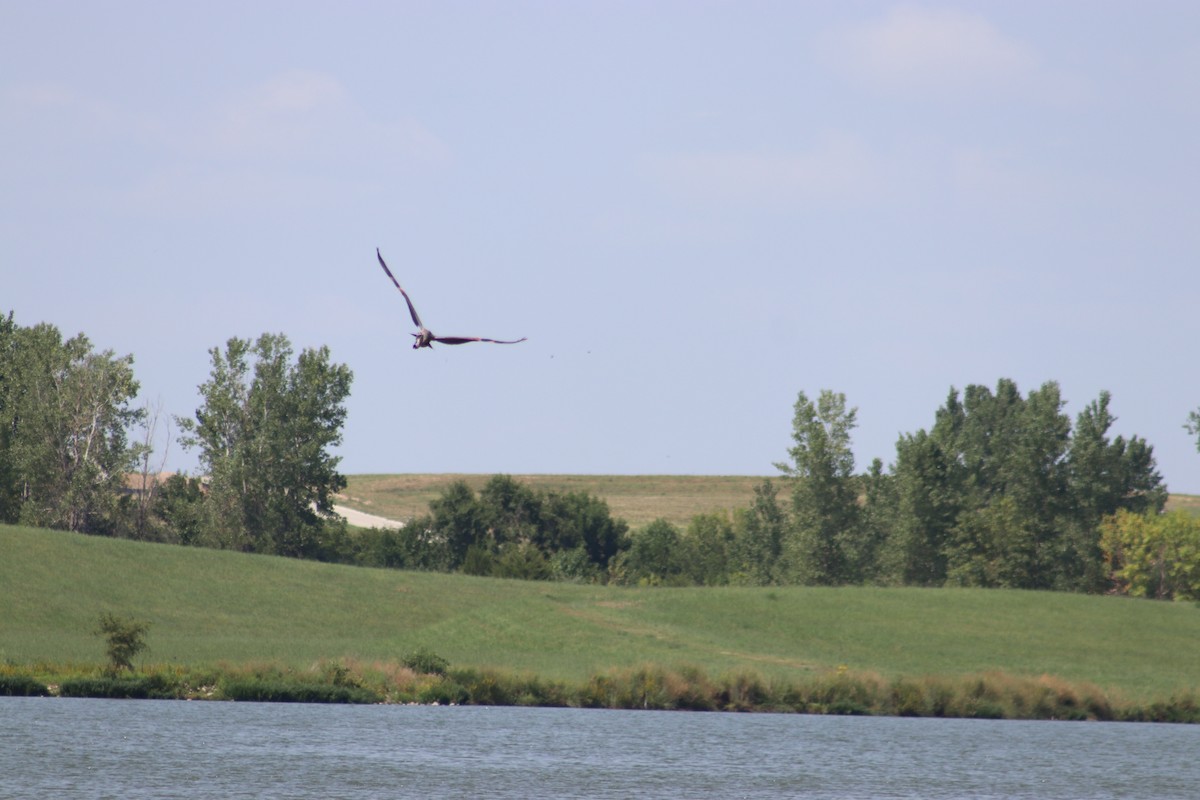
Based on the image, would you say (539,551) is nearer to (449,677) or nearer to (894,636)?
(894,636)

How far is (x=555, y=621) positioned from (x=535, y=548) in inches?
1884

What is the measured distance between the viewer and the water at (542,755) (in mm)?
39156

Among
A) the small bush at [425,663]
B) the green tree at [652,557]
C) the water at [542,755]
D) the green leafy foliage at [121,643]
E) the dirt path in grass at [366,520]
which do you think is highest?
the dirt path in grass at [366,520]

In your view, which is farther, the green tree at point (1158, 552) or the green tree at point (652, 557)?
the green tree at point (652, 557)

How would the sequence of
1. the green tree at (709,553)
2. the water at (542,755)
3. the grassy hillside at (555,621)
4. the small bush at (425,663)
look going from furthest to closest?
the green tree at (709,553)
the grassy hillside at (555,621)
the small bush at (425,663)
the water at (542,755)

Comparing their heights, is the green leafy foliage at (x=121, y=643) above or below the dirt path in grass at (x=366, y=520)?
below

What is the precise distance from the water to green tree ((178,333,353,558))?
5907cm

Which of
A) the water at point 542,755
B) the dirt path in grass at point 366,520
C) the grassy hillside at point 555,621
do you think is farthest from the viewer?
the dirt path in grass at point 366,520

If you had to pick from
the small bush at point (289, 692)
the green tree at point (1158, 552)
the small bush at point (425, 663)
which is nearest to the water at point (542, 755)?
the small bush at point (289, 692)

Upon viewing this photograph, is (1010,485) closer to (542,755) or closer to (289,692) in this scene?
(289,692)

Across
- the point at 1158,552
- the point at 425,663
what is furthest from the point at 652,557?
the point at 425,663

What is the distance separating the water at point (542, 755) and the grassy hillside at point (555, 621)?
8807 mm

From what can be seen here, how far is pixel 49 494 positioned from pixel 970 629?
6705cm

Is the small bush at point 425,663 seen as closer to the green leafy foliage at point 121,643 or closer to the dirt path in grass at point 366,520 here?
the green leafy foliage at point 121,643
